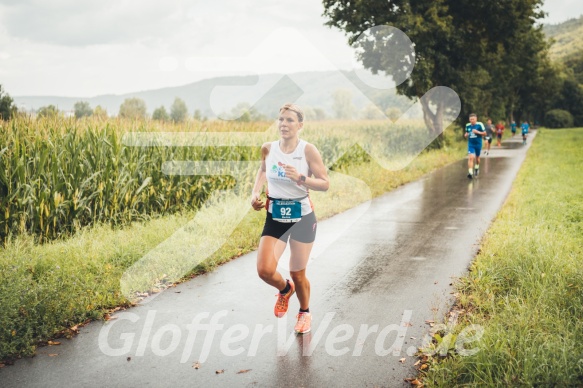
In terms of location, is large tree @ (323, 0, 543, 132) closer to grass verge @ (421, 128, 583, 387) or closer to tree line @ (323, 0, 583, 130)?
tree line @ (323, 0, 583, 130)

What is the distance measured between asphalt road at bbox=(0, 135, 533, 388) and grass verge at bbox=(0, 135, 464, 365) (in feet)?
0.74

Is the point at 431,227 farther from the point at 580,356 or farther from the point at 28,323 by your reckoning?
the point at 28,323

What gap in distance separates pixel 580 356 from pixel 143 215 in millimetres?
7252

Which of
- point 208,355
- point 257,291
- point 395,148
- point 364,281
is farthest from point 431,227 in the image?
point 395,148

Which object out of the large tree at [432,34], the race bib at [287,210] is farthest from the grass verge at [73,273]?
the large tree at [432,34]

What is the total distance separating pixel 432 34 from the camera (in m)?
25.8

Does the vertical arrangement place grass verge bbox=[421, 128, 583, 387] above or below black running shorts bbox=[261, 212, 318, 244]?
below

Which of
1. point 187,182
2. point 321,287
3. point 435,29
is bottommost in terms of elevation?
point 321,287

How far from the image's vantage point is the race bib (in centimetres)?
433

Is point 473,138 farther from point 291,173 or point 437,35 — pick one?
point 291,173

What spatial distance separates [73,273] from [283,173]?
3.09 m

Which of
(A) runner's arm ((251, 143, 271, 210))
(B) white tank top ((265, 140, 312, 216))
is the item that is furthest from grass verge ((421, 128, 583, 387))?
(A) runner's arm ((251, 143, 271, 210))

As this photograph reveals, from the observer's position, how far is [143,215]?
877 cm

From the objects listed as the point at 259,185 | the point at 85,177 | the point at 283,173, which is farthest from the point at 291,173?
the point at 85,177
